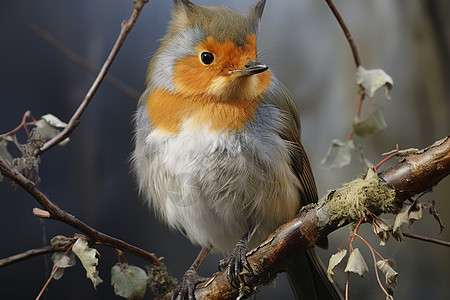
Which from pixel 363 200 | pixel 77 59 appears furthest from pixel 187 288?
pixel 77 59

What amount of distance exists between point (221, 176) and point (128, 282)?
0.34 metres

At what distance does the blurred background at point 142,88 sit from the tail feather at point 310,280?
220 mm

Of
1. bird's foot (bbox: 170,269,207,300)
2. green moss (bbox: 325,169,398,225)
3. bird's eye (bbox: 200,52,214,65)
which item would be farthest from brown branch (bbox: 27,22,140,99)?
green moss (bbox: 325,169,398,225)

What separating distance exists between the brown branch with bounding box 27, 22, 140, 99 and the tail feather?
2.27ft

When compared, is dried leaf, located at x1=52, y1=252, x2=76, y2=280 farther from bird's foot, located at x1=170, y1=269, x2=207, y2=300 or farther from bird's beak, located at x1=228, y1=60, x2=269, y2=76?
bird's beak, located at x1=228, y1=60, x2=269, y2=76

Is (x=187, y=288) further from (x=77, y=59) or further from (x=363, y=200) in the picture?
(x=77, y=59)

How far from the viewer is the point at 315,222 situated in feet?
2.70

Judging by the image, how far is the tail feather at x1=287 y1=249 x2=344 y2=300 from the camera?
1.14 meters

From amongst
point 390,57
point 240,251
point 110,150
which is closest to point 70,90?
point 110,150

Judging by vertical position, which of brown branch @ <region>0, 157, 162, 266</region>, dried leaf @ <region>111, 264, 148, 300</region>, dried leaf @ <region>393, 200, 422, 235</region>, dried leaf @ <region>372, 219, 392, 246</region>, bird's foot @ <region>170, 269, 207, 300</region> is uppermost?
dried leaf @ <region>393, 200, 422, 235</region>

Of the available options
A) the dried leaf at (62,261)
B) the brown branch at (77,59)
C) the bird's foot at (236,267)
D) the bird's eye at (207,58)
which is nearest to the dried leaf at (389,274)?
the bird's foot at (236,267)

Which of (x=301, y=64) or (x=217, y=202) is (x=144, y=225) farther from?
(x=301, y=64)

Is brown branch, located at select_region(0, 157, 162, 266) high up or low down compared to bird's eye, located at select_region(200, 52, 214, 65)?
down

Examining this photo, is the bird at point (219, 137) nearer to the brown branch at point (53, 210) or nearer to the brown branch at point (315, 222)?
the brown branch at point (315, 222)
